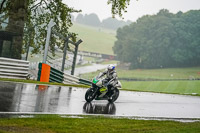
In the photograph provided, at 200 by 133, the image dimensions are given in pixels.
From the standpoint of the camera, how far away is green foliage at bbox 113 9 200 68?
120 meters

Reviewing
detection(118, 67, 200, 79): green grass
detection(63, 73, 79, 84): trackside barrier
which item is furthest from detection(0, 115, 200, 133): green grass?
detection(118, 67, 200, 79): green grass

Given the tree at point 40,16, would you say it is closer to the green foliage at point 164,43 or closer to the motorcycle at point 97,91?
the motorcycle at point 97,91

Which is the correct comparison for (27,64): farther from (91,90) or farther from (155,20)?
(155,20)

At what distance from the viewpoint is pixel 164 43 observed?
399 feet

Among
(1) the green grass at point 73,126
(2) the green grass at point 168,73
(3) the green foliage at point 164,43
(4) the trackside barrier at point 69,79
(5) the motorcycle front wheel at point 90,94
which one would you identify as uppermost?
(3) the green foliage at point 164,43

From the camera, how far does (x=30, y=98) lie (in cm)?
1259

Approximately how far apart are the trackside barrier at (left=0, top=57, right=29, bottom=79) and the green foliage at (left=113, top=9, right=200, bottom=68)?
99.2 m

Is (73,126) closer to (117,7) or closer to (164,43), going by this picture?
(117,7)

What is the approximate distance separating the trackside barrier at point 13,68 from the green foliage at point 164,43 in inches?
3906

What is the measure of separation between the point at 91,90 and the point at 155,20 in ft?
393

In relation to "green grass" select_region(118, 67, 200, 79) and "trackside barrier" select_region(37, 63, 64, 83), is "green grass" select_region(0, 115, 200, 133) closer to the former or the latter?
"trackside barrier" select_region(37, 63, 64, 83)

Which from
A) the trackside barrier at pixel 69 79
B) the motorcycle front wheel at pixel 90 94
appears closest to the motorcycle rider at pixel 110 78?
the motorcycle front wheel at pixel 90 94

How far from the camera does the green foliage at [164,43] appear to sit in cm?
11969

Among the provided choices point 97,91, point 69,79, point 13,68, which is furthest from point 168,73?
point 97,91
